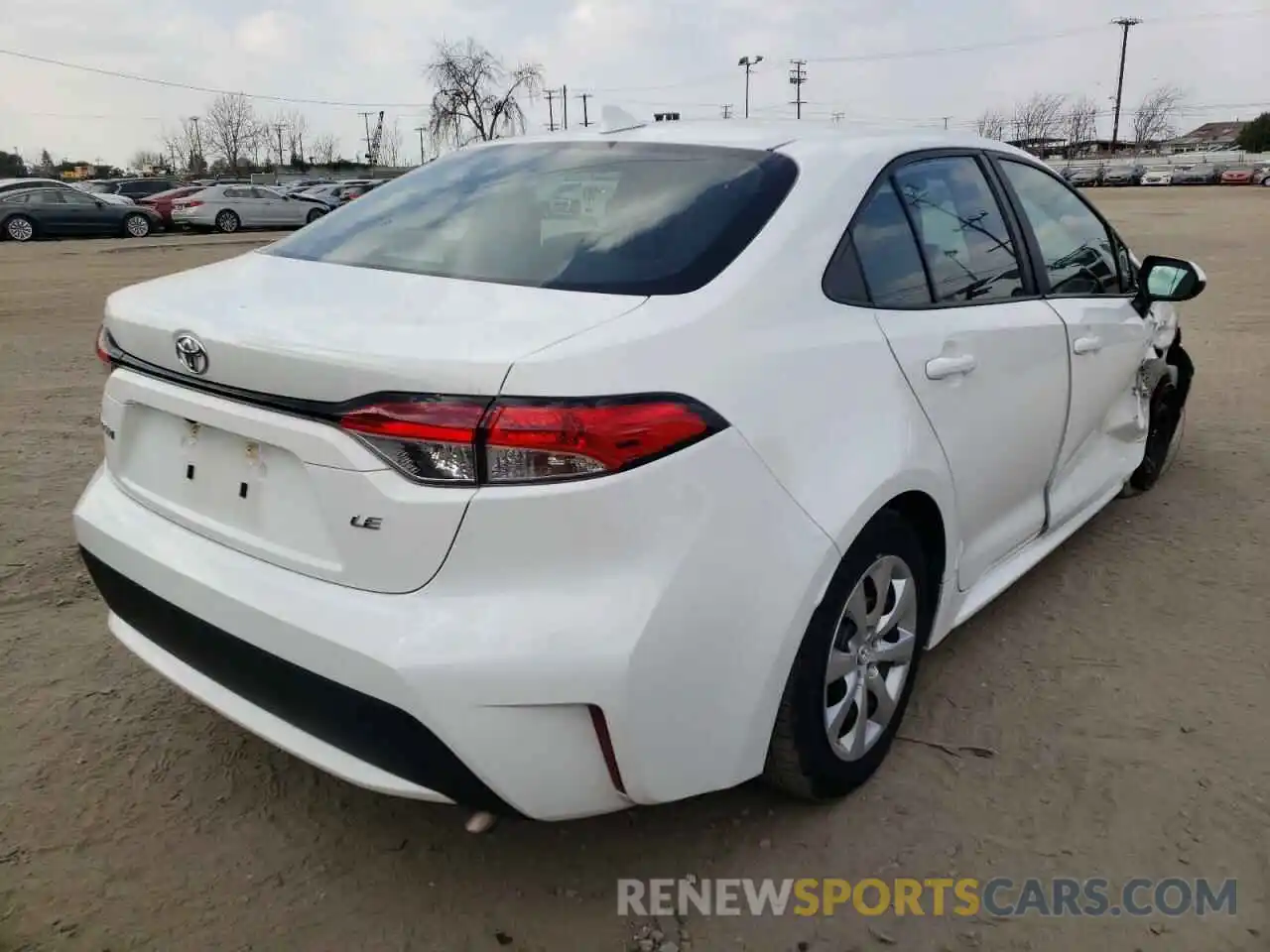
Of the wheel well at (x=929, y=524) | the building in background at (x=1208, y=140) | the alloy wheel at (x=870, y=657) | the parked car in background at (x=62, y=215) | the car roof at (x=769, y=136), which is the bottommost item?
the alloy wheel at (x=870, y=657)

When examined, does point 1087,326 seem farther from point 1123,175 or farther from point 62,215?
point 1123,175

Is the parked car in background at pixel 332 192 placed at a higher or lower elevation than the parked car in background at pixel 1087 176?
lower

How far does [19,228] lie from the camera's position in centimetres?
2200

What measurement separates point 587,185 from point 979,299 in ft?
3.73

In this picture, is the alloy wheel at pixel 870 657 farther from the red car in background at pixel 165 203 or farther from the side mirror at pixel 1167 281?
the red car in background at pixel 165 203

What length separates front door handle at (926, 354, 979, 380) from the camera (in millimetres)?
2476

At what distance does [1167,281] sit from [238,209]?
1022 inches

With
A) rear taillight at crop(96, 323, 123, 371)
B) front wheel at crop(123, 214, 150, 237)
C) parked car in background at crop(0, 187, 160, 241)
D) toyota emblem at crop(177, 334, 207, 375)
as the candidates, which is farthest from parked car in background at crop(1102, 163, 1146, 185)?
toyota emblem at crop(177, 334, 207, 375)

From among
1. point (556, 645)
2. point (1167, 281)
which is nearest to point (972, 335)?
point (556, 645)

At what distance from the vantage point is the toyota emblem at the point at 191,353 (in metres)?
2.01

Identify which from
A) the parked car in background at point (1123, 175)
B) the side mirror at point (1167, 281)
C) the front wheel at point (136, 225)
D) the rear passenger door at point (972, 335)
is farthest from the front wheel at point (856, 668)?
the parked car in background at point (1123, 175)

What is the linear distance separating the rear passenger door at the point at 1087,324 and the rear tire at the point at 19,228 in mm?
24027

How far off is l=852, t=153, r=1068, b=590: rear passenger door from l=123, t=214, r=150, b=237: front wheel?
80.6 feet

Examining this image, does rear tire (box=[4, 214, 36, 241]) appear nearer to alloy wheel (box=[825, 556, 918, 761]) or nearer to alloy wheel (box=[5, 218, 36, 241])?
alloy wheel (box=[5, 218, 36, 241])
